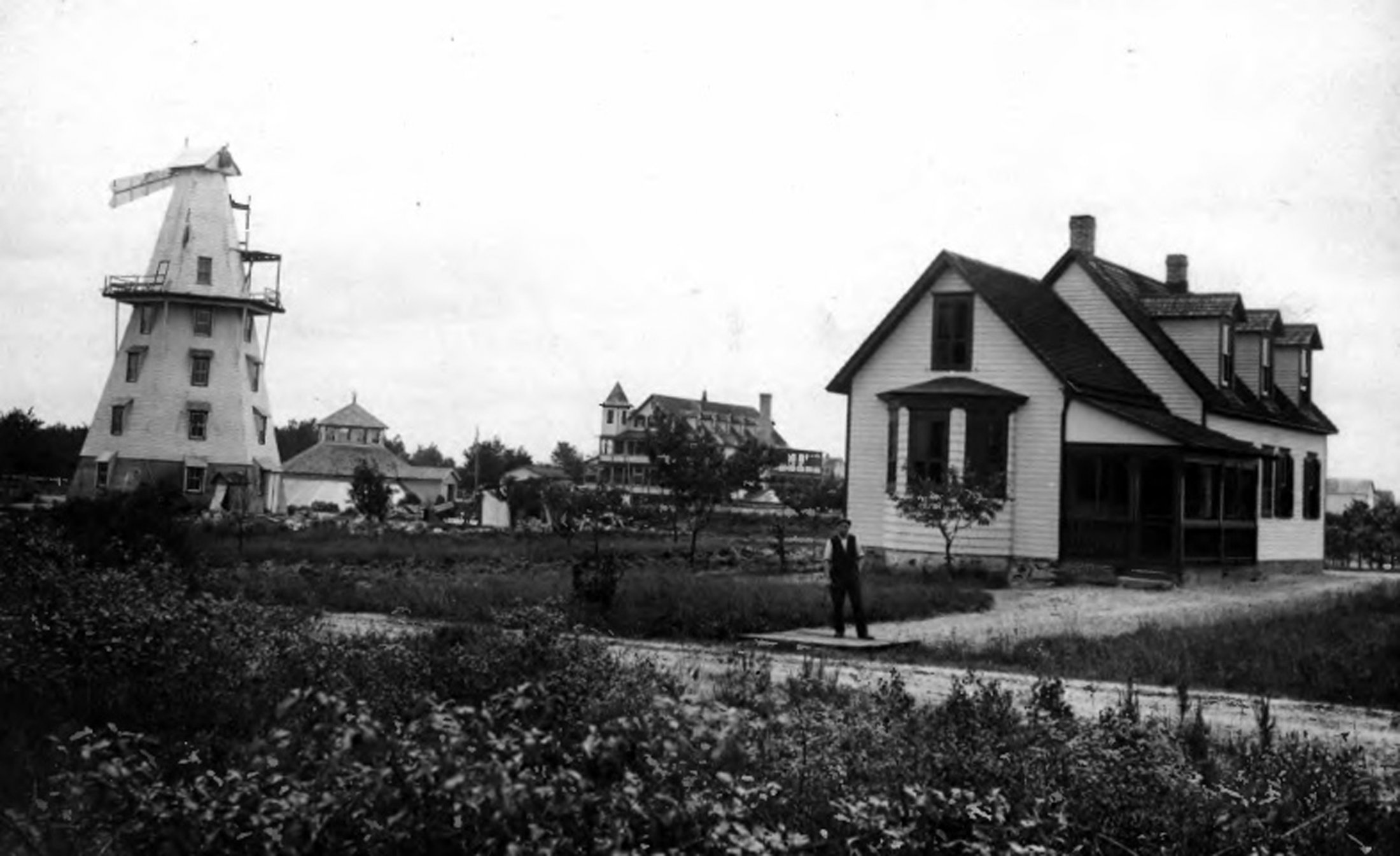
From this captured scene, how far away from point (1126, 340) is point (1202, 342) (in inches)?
87.3

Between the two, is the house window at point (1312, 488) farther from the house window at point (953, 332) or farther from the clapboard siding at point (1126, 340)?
the house window at point (953, 332)

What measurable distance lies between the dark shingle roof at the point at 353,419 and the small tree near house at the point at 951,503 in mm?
70798

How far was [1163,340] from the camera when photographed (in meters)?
34.5

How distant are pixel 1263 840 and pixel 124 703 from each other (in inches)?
310

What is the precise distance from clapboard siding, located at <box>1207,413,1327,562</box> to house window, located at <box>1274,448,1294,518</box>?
19cm

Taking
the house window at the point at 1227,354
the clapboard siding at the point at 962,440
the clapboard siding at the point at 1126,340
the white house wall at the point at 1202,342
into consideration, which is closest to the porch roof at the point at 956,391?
the clapboard siding at the point at 962,440

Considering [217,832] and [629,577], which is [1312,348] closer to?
[629,577]

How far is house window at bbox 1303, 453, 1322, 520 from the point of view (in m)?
39.8

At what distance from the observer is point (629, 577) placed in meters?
25.1

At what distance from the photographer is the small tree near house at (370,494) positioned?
62719 mm

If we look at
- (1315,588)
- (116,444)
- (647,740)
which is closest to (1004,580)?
(1315,588)

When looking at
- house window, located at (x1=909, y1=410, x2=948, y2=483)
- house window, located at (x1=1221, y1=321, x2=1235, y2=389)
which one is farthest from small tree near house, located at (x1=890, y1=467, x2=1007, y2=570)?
house window, located at (x1=1221, y1=321, x2=1235, y2=389)

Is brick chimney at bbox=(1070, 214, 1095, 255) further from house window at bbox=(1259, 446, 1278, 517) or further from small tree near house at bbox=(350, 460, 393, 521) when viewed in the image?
small tree near house at bbox=(350, 460, 393, 521)

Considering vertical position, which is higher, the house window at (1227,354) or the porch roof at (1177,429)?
the house window at (1227,354)
